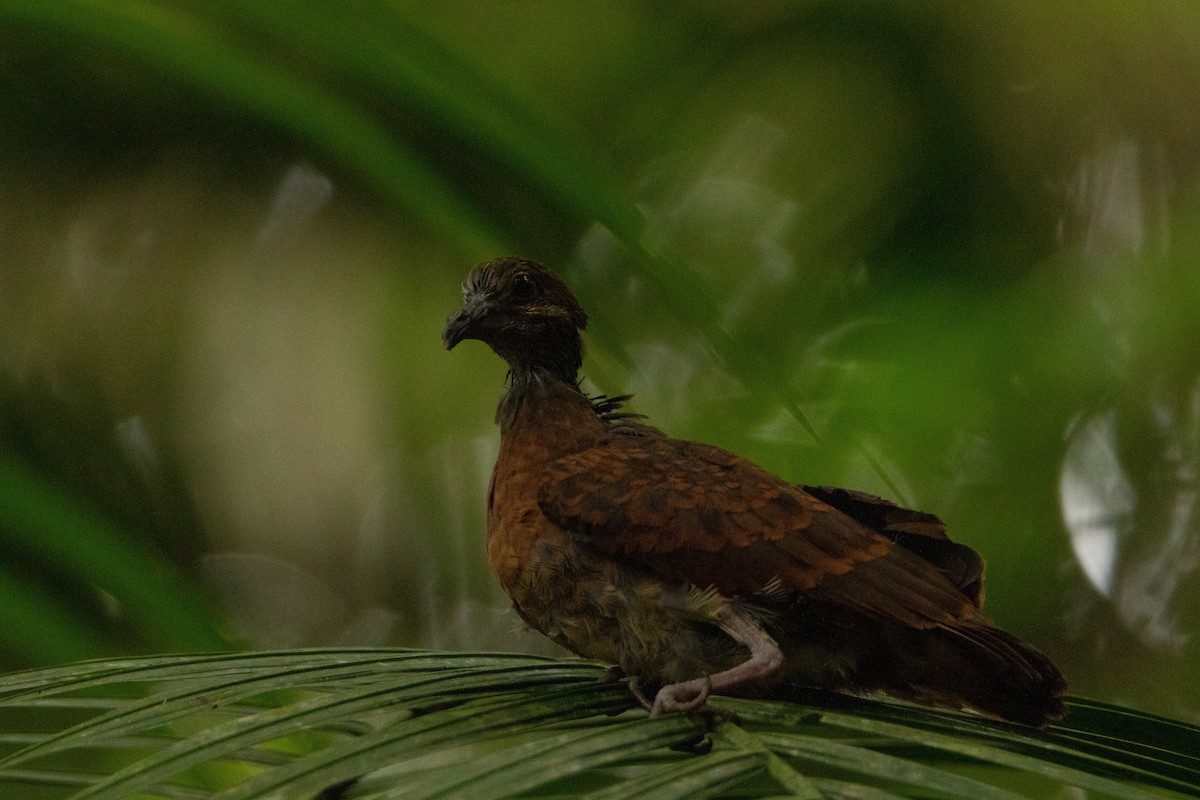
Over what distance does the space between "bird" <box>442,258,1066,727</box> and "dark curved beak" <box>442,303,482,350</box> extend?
314 mm

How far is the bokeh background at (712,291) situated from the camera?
4133 millimetres

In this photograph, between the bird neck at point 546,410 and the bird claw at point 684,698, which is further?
the bird neck at point 546,410

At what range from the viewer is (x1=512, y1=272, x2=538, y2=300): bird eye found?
2164 mm

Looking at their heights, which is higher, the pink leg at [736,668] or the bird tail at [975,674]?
the pink leg at [736,668]

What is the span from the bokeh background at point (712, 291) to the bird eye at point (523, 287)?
167 cm

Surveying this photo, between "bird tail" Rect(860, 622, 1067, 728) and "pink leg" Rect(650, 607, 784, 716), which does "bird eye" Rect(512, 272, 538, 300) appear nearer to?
"pink leg" Rect(650, 607, 784, 716)

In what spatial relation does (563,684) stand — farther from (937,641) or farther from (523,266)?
(523,266)

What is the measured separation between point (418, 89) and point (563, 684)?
76cm

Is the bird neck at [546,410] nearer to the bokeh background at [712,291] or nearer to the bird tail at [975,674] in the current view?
the bird tail at [975,674]

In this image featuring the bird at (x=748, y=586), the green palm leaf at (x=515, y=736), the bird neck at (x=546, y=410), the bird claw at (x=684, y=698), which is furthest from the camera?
the bird neck at (x=546, y=410)

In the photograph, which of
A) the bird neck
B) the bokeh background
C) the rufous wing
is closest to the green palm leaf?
the rufous wing

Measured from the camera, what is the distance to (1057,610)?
4473mm

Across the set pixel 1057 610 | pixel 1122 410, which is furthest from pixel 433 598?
pixel 1122 410

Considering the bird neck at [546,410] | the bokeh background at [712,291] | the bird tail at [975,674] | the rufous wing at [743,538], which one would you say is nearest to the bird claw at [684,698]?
the rufous wing at [743,538]
